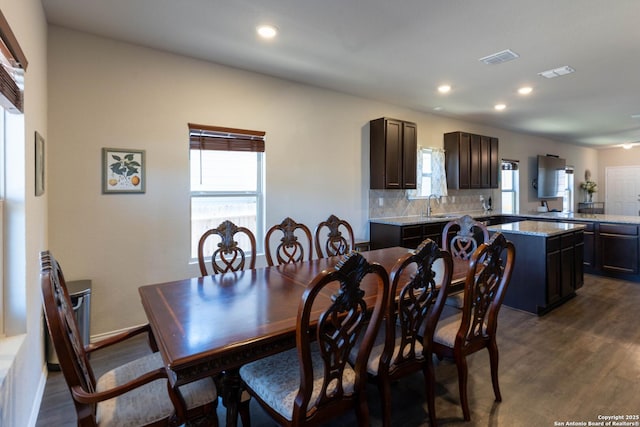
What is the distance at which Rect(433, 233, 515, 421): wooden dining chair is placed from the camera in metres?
1.86

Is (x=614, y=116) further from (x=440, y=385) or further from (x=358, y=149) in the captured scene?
(x=440, y=385)

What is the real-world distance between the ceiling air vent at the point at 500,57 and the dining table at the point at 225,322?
2288 mm

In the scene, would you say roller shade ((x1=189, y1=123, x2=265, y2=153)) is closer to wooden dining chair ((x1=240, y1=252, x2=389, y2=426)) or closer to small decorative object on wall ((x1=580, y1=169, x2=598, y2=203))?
wooden dining chair ((x1=240, y1=252, x2=389, y2=426))

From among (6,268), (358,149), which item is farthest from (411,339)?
(358,149)

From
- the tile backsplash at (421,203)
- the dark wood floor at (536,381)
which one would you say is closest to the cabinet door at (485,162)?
the tile backsplash at (421,203)

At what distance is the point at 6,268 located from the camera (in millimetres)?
1757

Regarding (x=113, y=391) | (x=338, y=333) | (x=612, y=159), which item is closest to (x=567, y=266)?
(x=338, y=333)

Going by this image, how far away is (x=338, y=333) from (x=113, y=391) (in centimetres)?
87

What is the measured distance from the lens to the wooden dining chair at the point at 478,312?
1.86m

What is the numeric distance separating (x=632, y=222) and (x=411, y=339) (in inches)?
197

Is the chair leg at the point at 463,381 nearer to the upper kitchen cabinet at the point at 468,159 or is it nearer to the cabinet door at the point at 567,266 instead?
the cabinet door at the point at 567,266

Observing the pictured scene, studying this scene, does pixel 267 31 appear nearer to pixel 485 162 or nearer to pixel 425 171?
pixel 425 171

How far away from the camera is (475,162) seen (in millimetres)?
6105

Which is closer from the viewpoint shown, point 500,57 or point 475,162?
point 500,57
